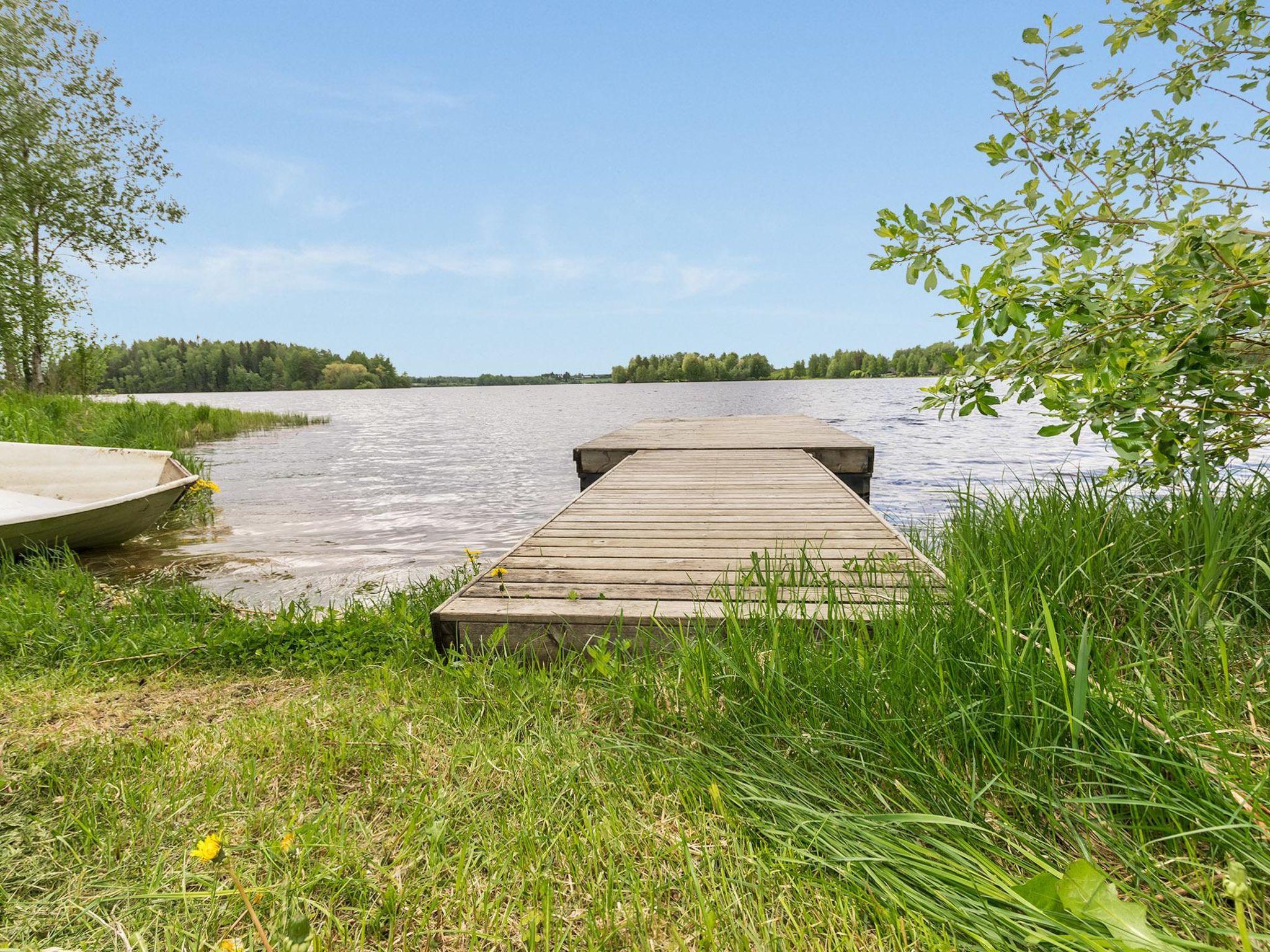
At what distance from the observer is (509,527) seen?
9.01 m

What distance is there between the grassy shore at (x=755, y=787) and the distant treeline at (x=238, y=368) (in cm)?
7791

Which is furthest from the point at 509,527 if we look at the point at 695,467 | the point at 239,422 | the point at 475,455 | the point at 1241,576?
the point at 239,422

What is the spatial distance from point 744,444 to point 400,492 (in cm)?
665

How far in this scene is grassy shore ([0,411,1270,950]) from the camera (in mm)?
1466

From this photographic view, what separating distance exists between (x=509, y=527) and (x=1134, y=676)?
25.2 ft

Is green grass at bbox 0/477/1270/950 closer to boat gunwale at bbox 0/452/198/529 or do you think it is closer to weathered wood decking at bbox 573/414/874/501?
boat gunwale at bbox 0/452/198/529

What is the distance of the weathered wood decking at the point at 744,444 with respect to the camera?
847 cm

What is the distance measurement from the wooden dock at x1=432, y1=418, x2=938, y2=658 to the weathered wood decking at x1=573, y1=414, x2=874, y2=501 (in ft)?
6.42

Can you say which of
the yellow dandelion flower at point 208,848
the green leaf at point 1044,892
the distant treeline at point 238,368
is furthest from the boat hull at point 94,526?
the distant treeline at point 238,368

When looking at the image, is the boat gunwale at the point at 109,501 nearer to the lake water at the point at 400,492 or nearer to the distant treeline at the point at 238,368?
the lake water at the point at 400,492

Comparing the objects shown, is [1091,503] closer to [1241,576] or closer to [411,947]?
[1241,576]

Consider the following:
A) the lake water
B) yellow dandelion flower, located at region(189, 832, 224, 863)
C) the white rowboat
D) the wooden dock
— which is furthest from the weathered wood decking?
yellow dandelion flower, located at region(189, 832, 224, 863)

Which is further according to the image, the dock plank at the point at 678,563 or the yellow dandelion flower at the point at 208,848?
the dock plank at the point at 678,563

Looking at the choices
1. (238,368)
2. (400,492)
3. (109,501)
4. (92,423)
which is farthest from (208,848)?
(238,368)
